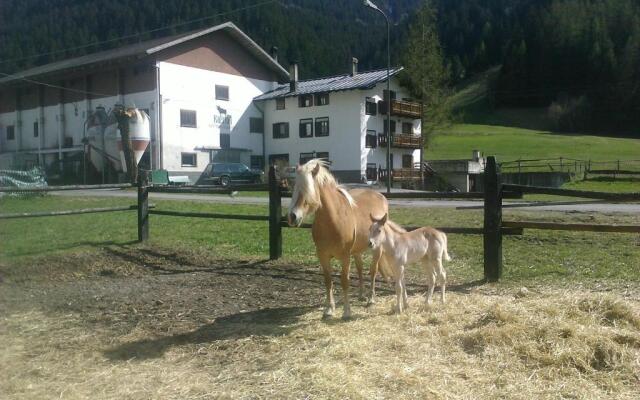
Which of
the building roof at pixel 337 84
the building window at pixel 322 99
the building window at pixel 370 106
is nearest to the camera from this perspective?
the building roof at pixel 337 84

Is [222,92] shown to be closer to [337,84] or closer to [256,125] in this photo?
[256,125]

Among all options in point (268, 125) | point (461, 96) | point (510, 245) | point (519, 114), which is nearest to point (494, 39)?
point (461, 96)

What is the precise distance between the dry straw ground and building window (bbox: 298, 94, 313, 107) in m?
40.4

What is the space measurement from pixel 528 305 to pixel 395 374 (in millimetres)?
2129

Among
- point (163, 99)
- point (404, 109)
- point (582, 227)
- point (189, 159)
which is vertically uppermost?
point (163, 99)

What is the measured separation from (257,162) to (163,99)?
11088mm

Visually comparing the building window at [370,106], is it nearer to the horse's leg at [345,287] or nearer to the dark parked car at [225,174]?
the dark parked car at [225,174]

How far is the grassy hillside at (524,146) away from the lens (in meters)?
61.4

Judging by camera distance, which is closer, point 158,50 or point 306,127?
point 158,50

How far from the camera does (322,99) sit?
46531 mm

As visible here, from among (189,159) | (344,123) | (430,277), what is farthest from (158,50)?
(430,277)

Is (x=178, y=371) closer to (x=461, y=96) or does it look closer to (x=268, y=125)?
(x=268, y=125)

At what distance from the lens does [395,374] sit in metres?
4.36

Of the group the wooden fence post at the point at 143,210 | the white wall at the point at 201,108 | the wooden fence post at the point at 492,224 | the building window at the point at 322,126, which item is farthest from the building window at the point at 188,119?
the wooden fence post at the point at 492,224
